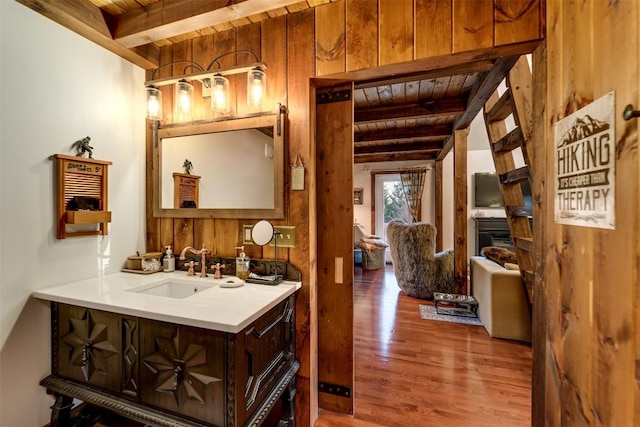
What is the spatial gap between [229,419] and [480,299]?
3.00 m

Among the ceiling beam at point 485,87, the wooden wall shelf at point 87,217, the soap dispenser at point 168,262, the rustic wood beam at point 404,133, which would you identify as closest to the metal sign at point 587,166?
the ceiling beam at point 485,87

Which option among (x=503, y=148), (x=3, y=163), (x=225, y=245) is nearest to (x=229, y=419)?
(x=225, y=245)

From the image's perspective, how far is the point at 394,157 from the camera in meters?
5.86

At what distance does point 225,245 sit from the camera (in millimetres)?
1784

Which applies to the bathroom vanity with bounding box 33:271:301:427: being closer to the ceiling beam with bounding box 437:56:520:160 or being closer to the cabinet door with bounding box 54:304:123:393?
the cabinet door with bounding box 54:304:123:393

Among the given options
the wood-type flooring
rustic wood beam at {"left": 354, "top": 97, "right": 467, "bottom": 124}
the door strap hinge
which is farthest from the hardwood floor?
rustic wood beam at {"left": 354, "top": 97, "right": 467, "bottom": 124}

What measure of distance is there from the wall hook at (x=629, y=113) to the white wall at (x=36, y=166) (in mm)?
2438

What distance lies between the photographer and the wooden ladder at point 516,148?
1.82 m

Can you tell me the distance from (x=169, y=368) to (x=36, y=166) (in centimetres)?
129

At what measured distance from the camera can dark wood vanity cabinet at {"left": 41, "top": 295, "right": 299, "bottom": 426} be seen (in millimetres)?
1072

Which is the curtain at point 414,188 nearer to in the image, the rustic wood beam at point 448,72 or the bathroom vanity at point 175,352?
the rustic wood beam at point 448,72

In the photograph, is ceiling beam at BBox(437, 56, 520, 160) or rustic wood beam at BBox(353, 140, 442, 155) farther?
rustic wood beam at BBox(353, 140, 442, 155)

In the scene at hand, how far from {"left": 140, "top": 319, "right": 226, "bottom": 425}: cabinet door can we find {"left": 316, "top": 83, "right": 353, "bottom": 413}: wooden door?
0.78m

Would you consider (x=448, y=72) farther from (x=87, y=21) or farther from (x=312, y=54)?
(x=87, y=21)
